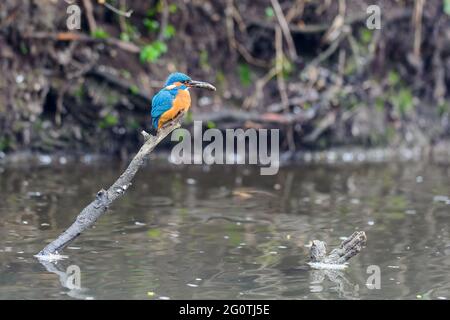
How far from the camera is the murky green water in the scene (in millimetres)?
4922

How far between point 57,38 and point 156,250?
441 cm

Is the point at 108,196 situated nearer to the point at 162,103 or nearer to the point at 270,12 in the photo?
the point at 162,103

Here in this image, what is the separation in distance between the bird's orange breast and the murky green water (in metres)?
0.82

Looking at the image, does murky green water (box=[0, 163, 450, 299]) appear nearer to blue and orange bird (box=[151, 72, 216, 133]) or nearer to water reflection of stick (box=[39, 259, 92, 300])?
water reflection of stick (box=[39, 259, 92, 300])

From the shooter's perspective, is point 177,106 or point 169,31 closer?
point 177,106

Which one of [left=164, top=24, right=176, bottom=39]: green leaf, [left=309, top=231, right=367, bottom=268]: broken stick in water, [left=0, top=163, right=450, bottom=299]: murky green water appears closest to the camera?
[left=0, top=163, right=450, bottom=299]: murky green water

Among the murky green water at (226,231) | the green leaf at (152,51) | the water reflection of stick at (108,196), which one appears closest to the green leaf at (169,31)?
the green leaf at (152,51)

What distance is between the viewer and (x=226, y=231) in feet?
21.2

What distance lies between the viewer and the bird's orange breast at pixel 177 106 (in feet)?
18.7

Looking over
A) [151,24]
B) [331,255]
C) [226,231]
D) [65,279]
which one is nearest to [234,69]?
[151,24]

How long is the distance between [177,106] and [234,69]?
519 cm

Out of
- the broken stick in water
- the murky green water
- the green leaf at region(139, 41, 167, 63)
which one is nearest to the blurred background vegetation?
the green leaf at region(139, 41, 167, 63)

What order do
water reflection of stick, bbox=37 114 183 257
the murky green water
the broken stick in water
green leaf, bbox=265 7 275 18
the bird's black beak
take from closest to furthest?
the murky green water < water reflection of stick, bbox=37 114 183 257 < the broken stick in water < the bird's black beak < green leaf, bbox=265 7 275 18

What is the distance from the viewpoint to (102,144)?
10055mm
